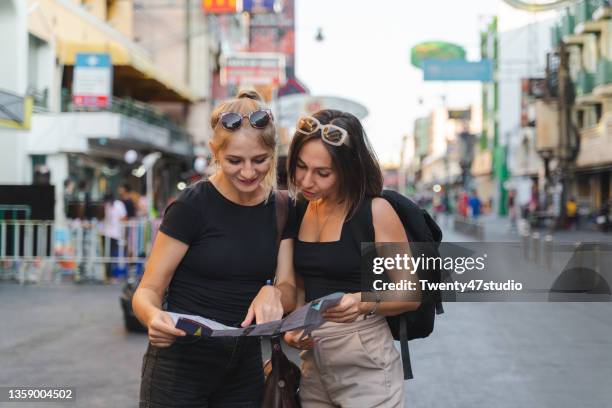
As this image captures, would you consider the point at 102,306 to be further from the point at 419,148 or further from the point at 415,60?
the point at 419,148

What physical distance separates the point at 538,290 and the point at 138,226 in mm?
12446

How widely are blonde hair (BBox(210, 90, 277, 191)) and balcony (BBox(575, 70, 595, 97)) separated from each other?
34957 millimetres

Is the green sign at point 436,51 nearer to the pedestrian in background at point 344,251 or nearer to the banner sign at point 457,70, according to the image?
the banner sign at point 457,70

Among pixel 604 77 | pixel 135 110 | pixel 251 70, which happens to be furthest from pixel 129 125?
pixel 604 77

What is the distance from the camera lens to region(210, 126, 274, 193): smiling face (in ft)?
9.00

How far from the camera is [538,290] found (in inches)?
121

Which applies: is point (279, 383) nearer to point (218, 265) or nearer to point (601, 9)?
point (218, 265)

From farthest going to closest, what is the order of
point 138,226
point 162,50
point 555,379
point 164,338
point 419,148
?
point 419,148
point 162,50
point 138,226
point 555,379
point 164,338

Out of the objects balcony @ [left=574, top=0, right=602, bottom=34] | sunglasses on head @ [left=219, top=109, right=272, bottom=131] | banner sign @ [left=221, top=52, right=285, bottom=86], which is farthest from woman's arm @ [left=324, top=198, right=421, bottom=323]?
balcony @ [left=574, top=0, right=602, bottom=34]

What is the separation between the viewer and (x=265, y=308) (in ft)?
8.73

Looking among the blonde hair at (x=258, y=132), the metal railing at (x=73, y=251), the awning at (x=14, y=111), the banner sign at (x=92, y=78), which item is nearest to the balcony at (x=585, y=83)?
the banner sign at (x=92, y=78)

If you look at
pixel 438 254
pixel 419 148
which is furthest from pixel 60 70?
pixel 419 148

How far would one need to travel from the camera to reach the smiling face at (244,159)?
9.00 feet

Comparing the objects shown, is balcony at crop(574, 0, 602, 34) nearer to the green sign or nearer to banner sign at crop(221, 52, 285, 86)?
the green sign
